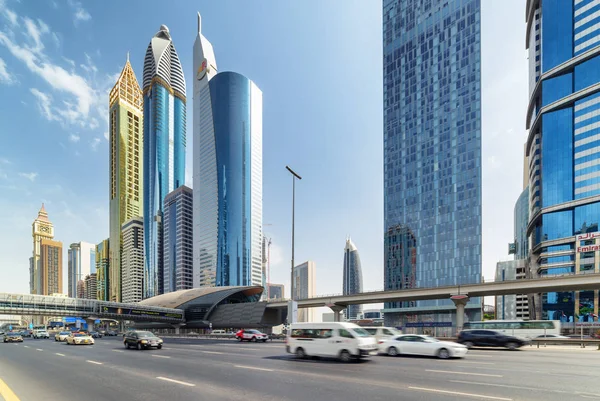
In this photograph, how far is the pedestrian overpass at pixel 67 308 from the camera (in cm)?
9062

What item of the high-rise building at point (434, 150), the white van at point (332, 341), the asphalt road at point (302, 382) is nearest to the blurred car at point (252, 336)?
the white van at point (332, 341)

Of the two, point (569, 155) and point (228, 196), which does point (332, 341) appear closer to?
point (569, 155)

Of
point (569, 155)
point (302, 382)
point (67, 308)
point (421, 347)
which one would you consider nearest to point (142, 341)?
point (302, 382)

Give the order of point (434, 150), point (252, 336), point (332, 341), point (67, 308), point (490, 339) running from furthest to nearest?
point (434, 150) → point (67, 308) → point (252, 336) → point (490, 339) → point (332, 341)

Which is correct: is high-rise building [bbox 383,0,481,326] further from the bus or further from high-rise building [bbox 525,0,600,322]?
the bus

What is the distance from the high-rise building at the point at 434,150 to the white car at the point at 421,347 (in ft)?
338

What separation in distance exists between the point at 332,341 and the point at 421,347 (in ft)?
19.6

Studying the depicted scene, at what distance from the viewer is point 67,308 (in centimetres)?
9594

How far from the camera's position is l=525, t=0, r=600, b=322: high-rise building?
290ft

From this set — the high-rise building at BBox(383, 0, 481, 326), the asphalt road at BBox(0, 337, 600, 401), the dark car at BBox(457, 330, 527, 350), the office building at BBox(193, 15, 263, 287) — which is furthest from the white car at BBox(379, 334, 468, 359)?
the office building at BBox(193, 15, 263, 287)

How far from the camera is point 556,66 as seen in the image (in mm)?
98625

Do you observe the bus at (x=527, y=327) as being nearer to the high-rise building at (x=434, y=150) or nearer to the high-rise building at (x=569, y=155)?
the high-rise building at (x=569, y=155)

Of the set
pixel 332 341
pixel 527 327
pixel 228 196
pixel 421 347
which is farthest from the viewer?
pixel 228 196

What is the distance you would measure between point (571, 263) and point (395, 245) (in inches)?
2310
